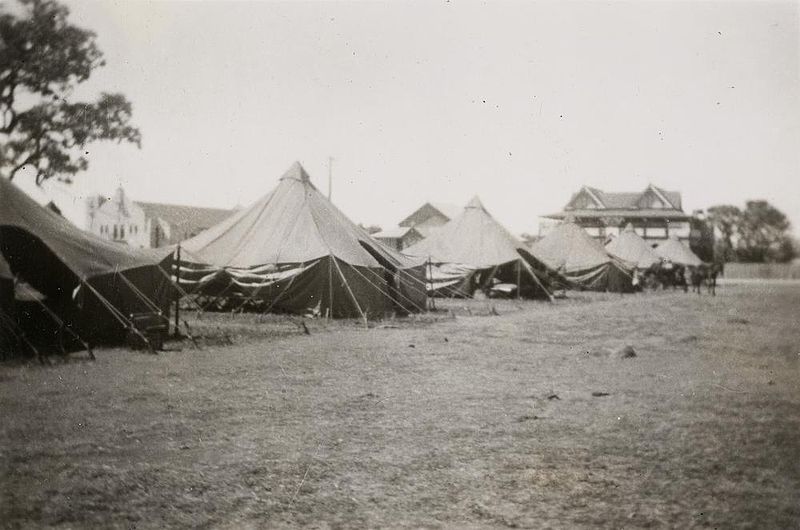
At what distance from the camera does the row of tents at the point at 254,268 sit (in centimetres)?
856

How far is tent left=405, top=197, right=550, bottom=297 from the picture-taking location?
74.1ft

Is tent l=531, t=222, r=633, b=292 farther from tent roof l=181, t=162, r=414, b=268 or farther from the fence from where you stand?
the fence

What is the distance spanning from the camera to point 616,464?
4117 millimetres

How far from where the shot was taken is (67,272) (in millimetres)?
9023

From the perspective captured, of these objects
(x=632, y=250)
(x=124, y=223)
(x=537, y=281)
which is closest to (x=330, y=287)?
(x=537, y=281)

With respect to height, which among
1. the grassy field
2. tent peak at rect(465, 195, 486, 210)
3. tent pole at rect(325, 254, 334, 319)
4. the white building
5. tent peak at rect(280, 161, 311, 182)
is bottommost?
the grassy field

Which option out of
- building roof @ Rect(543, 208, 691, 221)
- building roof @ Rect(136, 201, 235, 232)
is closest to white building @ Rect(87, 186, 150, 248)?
building roof @ Rect(136, 201, 235, 232)

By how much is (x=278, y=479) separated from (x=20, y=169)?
34.1 ft

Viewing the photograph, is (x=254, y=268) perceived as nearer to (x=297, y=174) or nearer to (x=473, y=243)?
(x=297, y=174)

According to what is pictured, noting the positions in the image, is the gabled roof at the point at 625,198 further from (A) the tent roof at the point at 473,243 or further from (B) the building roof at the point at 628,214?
(A) the tent roof at the point at 473,243

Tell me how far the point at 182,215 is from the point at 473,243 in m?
43.1

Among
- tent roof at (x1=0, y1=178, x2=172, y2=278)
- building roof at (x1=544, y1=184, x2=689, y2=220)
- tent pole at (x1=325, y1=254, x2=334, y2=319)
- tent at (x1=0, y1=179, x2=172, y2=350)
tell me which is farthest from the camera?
building roof at (x1=544, y1=184, x2=689, y2=220)

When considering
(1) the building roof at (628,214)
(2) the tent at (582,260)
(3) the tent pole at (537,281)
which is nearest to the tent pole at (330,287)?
(3) the tent pole at (537,281)

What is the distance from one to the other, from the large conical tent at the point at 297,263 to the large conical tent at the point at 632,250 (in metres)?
25.6
